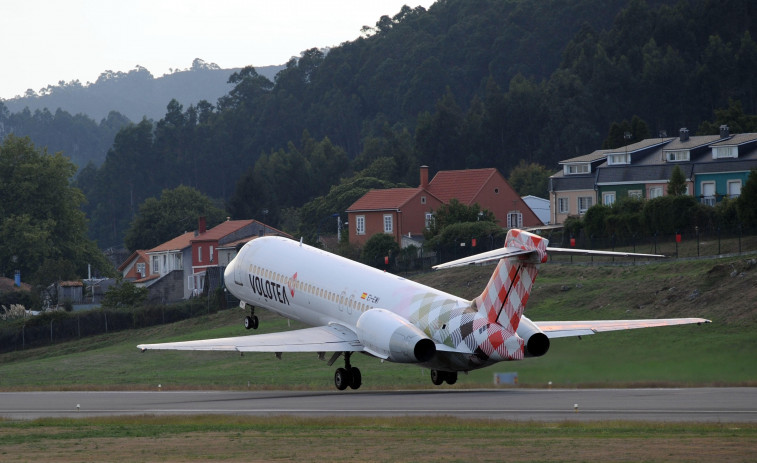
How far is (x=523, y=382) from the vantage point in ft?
124

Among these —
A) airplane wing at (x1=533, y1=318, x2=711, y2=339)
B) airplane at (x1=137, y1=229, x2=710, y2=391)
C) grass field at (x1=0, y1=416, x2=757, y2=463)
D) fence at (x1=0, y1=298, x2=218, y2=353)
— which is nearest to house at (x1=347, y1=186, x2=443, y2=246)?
fence at (x1=0, y1=298, x2=218, y2=353)

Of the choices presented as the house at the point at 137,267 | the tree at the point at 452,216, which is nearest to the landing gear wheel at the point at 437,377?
the tree at the point at 452,216

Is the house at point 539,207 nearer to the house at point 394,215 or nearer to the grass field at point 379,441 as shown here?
the house at point 394,215

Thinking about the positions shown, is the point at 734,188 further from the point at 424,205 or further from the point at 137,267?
the point at 137,267

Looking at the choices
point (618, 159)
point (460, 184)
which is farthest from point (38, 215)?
point (618, 159)

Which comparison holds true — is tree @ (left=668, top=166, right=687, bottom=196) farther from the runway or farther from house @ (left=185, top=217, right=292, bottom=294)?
the runway

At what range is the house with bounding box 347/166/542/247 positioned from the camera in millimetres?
103812

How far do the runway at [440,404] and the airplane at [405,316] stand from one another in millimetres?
1480

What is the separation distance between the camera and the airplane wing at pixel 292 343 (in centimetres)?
4144

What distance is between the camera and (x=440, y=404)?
119 ft

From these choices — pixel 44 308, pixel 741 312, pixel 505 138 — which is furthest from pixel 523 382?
pixel 505 138

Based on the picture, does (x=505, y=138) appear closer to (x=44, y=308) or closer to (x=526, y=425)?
(x=44, y=308)

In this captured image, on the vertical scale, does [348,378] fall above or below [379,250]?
below

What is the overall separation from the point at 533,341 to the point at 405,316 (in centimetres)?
499
